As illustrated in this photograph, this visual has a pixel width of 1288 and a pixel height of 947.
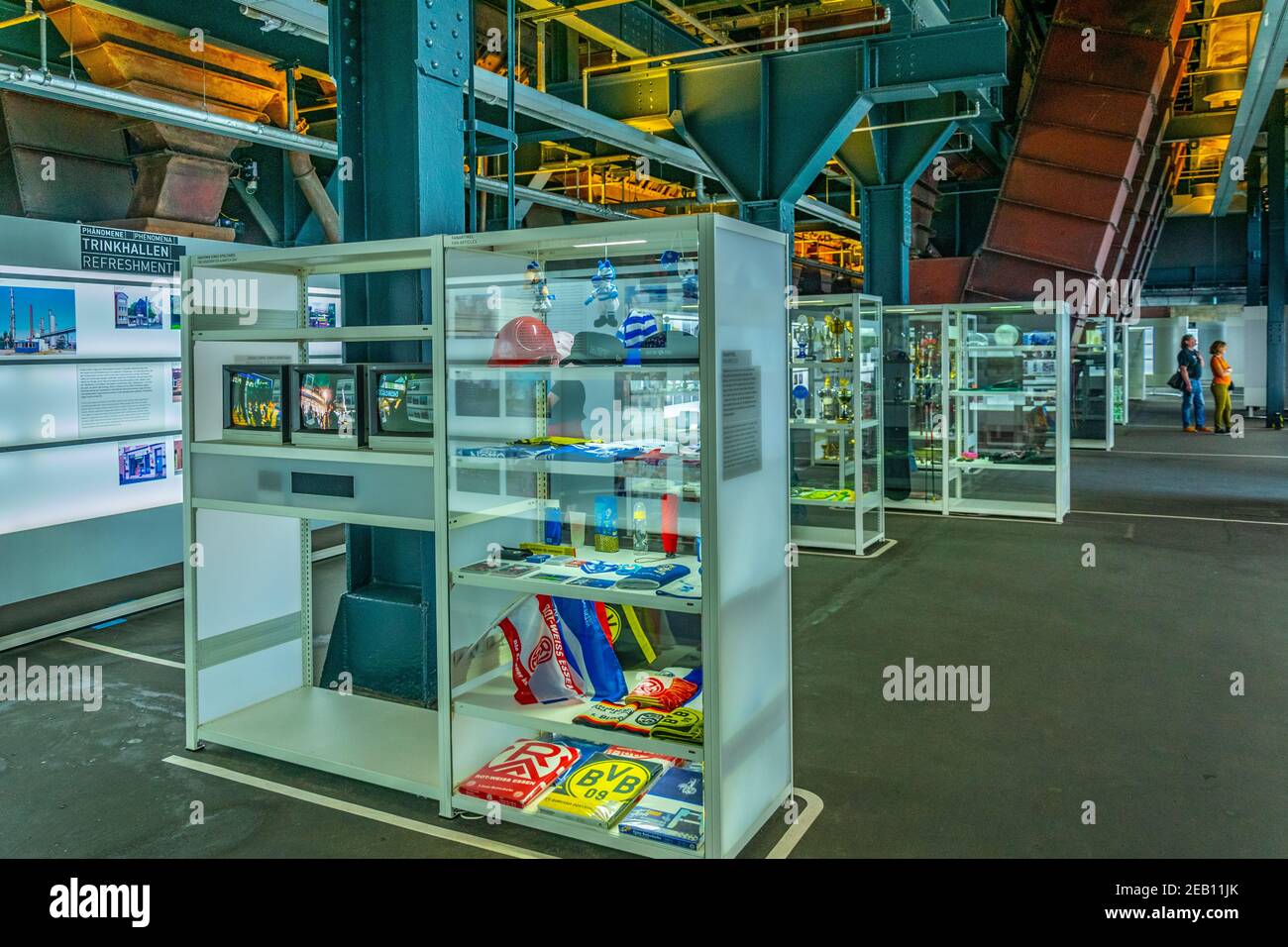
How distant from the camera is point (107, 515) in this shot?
729 centimetres

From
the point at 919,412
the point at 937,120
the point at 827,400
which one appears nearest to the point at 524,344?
the point at 827,400

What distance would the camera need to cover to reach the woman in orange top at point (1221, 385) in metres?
17.2

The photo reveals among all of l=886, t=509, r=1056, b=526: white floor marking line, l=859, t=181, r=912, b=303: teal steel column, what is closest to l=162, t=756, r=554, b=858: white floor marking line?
l=886, t=509, r=1056, b=526: white floor marking line

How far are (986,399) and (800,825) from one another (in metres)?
8.36

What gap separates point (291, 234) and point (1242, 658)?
10.2 m

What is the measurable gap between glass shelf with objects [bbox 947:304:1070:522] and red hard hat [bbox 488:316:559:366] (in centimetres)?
741

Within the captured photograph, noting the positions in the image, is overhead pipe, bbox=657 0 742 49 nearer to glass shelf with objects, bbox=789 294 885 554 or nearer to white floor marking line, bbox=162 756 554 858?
glass shelf with objects, bbox=789 294 885 554

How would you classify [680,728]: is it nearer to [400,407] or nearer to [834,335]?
[400,407]

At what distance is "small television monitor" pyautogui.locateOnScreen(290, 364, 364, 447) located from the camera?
4.11 meters

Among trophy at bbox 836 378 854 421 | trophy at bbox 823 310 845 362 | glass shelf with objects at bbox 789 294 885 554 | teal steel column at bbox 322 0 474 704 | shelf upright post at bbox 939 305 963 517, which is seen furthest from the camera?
shelf upright post at bbox 939 305 963 517

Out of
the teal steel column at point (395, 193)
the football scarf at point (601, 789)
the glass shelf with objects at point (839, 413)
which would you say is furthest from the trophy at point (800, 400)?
the football scarf at point (601, 789)

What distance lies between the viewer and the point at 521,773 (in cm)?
384

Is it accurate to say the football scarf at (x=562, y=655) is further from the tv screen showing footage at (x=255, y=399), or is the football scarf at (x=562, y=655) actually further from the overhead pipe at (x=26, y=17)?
the overhead pipe at (x=26, y=17)
